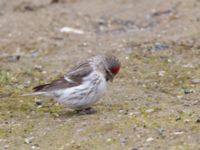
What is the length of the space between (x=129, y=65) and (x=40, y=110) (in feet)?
7.94

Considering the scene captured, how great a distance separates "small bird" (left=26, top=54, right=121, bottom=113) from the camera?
9.97 metres

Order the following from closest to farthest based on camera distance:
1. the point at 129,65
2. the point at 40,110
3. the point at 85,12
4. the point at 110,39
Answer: the point at 40,110 → the point at 129,65 → the point at 110,39 → the point at 85,12

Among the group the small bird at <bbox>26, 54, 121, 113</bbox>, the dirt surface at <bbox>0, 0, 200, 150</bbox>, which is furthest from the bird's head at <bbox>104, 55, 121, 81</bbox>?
the dirt surface at <bbox>0, 0, 200, 150</bbox>

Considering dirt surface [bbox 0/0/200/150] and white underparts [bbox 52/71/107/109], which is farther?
white underparts [bbox 52/71/107/109]

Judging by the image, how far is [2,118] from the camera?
10.3 metres

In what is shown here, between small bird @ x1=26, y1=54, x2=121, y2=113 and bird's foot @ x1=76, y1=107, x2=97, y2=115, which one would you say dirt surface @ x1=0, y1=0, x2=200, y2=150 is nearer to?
bird's foot @ x1=76, y1=107, x2=97, y2=115

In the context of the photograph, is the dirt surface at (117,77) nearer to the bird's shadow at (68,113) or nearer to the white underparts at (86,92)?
the bird's shadow at (68,113)

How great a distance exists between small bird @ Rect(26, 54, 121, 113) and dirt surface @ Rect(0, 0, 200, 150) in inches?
8.6

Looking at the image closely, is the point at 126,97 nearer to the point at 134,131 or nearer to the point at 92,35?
the point at 134,131

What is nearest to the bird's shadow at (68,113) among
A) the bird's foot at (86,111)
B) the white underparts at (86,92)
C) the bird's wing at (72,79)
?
the bird's foot at (86,111)

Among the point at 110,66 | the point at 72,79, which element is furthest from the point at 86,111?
the point at 110,66

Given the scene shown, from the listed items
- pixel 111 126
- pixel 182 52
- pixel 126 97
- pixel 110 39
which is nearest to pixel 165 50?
pixel 182 52

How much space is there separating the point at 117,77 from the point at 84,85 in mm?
2132

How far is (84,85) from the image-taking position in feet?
32.8
